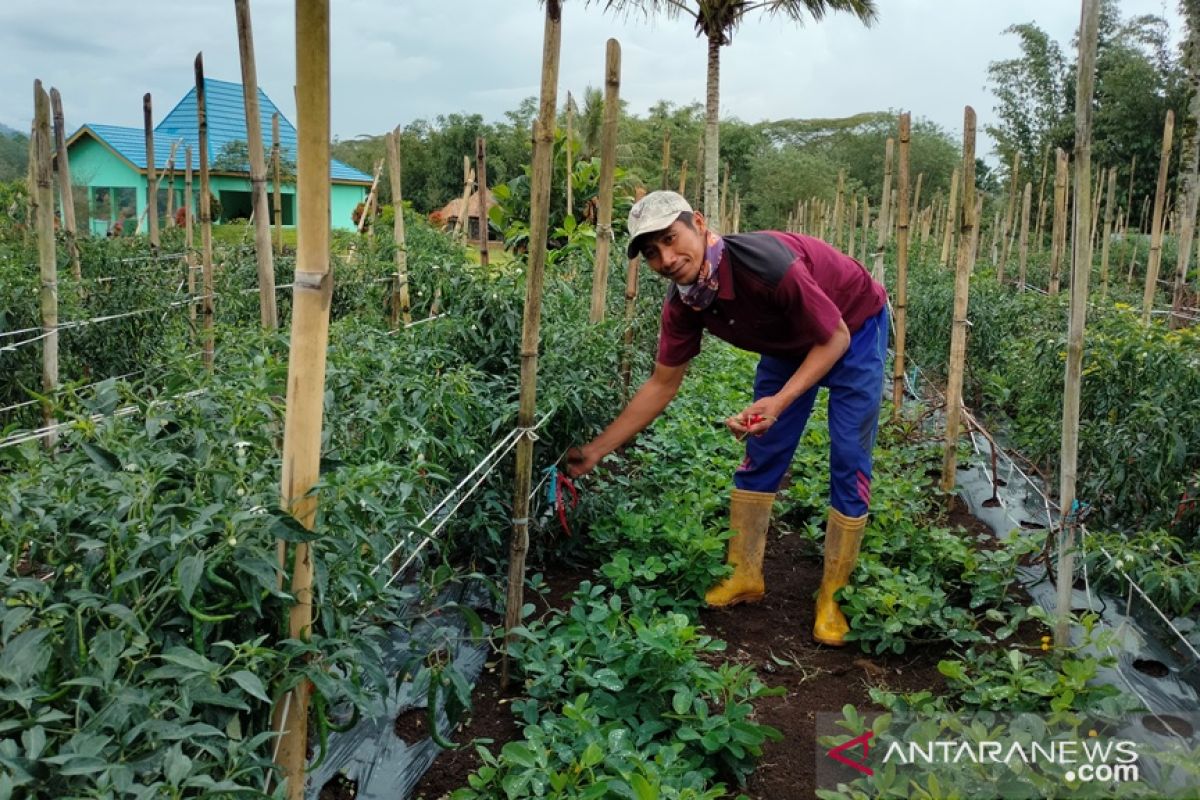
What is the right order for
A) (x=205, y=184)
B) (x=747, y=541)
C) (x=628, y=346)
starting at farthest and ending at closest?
(x=205, y=184) < (x=628, y=346) < (x=747, y=541)

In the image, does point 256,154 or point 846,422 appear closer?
point 846,422

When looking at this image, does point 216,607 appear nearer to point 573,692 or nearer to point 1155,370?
point 573,692

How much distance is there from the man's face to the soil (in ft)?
3.55

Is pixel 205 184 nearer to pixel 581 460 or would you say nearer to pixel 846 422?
pixel 581 460

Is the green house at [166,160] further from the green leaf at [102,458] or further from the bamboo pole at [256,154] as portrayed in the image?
the green leaf at [102,458]

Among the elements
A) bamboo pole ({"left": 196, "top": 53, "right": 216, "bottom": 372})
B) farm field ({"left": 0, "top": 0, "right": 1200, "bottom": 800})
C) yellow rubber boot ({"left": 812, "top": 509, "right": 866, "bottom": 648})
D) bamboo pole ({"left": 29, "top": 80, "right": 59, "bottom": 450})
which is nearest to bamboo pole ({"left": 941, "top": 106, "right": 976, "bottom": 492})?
farm field ({"left": 0, "top": 0, "right": 1200, "bottom": 800})

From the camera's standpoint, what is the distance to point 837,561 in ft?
10.8

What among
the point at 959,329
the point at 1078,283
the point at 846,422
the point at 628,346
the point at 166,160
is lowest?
the point at 846,422

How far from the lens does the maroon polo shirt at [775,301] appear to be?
2.93 meters

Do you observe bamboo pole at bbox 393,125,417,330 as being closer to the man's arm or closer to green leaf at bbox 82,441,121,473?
the man's arm

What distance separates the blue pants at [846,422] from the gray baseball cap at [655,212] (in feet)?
2.95

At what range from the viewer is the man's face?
110 inches

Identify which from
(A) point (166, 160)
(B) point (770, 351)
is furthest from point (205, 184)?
(A) point (166, 160)

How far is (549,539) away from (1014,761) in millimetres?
1975
